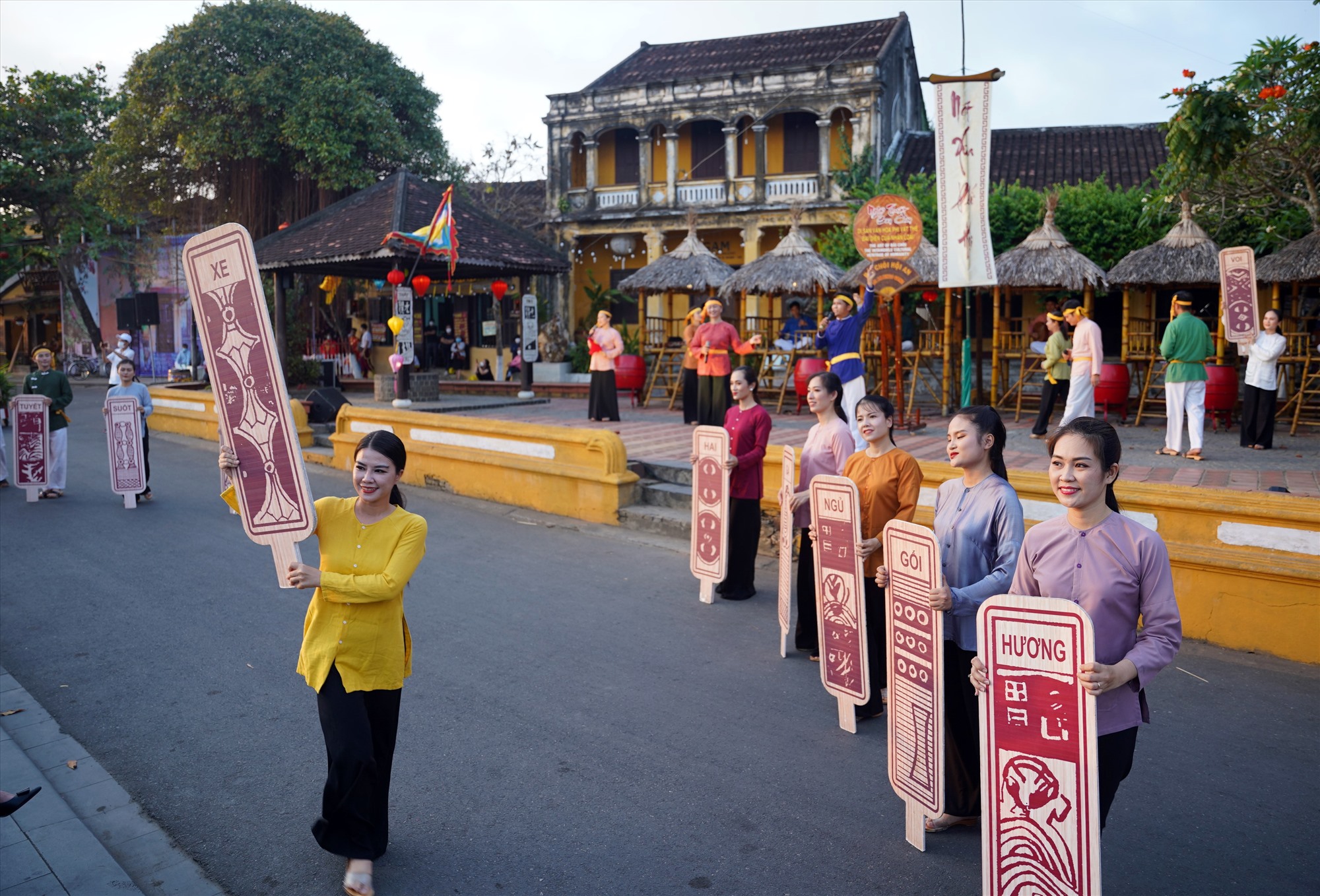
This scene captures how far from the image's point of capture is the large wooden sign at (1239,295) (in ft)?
29.8

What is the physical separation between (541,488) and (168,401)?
11.1 m

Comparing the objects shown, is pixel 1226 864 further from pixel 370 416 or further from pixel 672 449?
pixel 370 416

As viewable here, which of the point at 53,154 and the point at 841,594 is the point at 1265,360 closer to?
the point at 841,594

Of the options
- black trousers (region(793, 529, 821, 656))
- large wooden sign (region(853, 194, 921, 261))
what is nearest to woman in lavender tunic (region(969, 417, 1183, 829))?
black trousers (region(793, 529, 821, 656))

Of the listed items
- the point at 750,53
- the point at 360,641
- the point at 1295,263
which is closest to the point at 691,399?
the point at 1295,263

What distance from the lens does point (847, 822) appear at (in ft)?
11.9

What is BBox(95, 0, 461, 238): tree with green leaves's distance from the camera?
21703 mm

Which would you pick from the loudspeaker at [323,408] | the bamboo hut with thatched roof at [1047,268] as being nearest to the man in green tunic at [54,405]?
the loudspeaker at [323,408]

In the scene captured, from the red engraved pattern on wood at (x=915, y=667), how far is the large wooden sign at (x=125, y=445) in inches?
347

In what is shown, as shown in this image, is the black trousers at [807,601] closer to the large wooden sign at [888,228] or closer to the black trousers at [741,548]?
the black trousers at [741,548]

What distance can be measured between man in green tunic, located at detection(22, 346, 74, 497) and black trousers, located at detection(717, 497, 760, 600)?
7.90m

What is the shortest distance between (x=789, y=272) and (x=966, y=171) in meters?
5.82

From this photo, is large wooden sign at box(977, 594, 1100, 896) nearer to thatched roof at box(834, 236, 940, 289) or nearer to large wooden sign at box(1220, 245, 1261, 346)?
large wooden sign at box(1220, 245, 1261, 346)

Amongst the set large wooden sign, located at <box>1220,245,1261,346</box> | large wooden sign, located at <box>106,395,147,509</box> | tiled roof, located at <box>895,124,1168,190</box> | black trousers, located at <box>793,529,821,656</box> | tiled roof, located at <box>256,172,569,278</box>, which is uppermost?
tiled roof, located at <box>895,124,1168,190</box>
